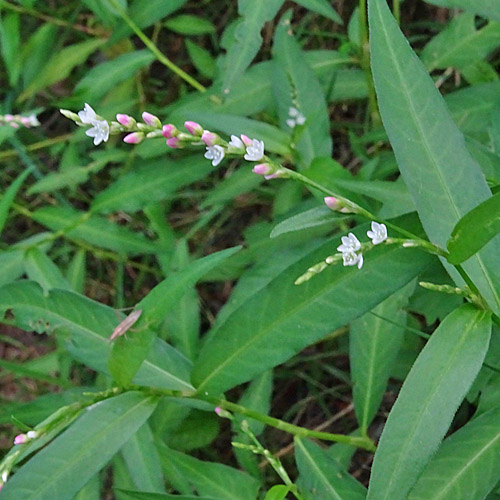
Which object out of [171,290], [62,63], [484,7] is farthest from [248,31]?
[62,63]

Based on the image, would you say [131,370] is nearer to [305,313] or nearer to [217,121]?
[305,313]

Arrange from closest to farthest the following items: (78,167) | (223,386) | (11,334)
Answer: (223,386) < (78,167) < (11,334)

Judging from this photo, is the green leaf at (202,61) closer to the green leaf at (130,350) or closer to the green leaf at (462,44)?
the green leaf at (462,44)

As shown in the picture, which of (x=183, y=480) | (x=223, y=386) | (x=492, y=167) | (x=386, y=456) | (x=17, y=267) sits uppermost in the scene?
(x=492, y=167)

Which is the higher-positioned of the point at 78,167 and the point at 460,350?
the point at 460,350

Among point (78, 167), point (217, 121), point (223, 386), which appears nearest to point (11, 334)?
point (78, 167)

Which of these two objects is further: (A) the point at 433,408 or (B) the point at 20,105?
(B) the point at 20,105

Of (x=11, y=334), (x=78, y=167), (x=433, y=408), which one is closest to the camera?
(x=433, y=408)

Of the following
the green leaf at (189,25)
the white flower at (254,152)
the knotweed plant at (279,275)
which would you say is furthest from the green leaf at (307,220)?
the green leaf at (189,25)

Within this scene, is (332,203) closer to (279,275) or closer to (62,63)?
(279,275)
